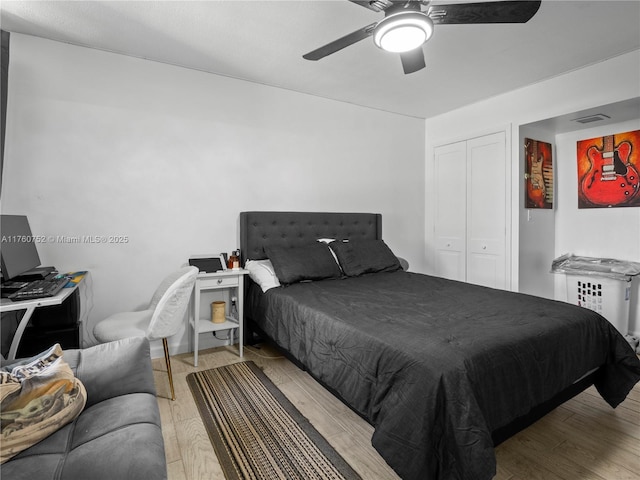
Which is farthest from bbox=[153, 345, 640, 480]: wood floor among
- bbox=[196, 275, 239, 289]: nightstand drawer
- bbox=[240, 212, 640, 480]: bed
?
bbox=[196, 275, 239, 289]: nightstand drawer

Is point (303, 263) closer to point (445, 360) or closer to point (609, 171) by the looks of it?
point (445, 360)

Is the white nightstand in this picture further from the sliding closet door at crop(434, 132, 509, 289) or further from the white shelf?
the sliding closet door at crop(434, 132, 509, 289)

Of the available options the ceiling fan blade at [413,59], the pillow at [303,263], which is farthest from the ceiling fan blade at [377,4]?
the pillow at [303,263]

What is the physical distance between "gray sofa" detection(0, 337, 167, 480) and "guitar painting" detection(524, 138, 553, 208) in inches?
149

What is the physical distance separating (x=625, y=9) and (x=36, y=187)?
424 cm

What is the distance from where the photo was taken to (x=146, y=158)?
290 cm

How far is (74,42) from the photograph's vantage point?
260 cm

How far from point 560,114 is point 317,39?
7.83 ft

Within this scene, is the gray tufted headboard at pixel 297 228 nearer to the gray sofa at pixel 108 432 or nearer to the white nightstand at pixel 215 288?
the white nightstand at pixel 215 288

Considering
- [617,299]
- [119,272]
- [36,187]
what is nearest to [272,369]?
[119,272]

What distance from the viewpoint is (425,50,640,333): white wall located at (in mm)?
2867

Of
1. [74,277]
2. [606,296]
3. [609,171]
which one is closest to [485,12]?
[609,171]

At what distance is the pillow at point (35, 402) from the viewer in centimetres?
106

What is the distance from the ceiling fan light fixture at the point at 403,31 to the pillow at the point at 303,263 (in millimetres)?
1781
